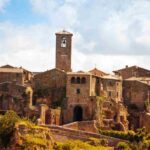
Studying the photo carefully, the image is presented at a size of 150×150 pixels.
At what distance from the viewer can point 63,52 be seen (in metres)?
97.0

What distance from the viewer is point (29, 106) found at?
88.6 meters

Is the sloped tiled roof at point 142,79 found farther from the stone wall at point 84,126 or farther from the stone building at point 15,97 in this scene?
the stone building at point 15,97

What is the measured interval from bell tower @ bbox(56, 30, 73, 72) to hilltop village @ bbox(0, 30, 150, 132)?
0.37 meters

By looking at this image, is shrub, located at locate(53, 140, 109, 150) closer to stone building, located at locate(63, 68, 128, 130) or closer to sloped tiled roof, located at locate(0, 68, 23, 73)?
stone building, located at locate(63, 68, 128, 130)

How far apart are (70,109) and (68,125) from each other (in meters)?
3.26

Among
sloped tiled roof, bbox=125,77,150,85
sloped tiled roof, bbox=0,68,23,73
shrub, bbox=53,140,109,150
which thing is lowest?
shrub, bbox=53,140,109,150

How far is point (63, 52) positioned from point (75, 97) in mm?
8481

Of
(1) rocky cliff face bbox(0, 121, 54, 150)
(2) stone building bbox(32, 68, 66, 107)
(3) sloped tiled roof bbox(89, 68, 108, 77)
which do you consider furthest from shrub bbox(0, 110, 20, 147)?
(3) sloped tiled roof bbox(89, 68, 108, 77)

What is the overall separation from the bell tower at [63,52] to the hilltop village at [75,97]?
14.6 inches

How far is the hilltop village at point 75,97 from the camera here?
88.9 m

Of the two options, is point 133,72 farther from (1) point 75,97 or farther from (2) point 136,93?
(1) point 75,97

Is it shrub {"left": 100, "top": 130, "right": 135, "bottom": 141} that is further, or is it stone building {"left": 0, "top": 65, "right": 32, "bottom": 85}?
stone building {"left": 0, "top": 65, "right": 32, "bottom": 85}

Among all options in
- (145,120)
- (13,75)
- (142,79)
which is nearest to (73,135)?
(145,120)

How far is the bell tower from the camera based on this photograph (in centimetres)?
9681
